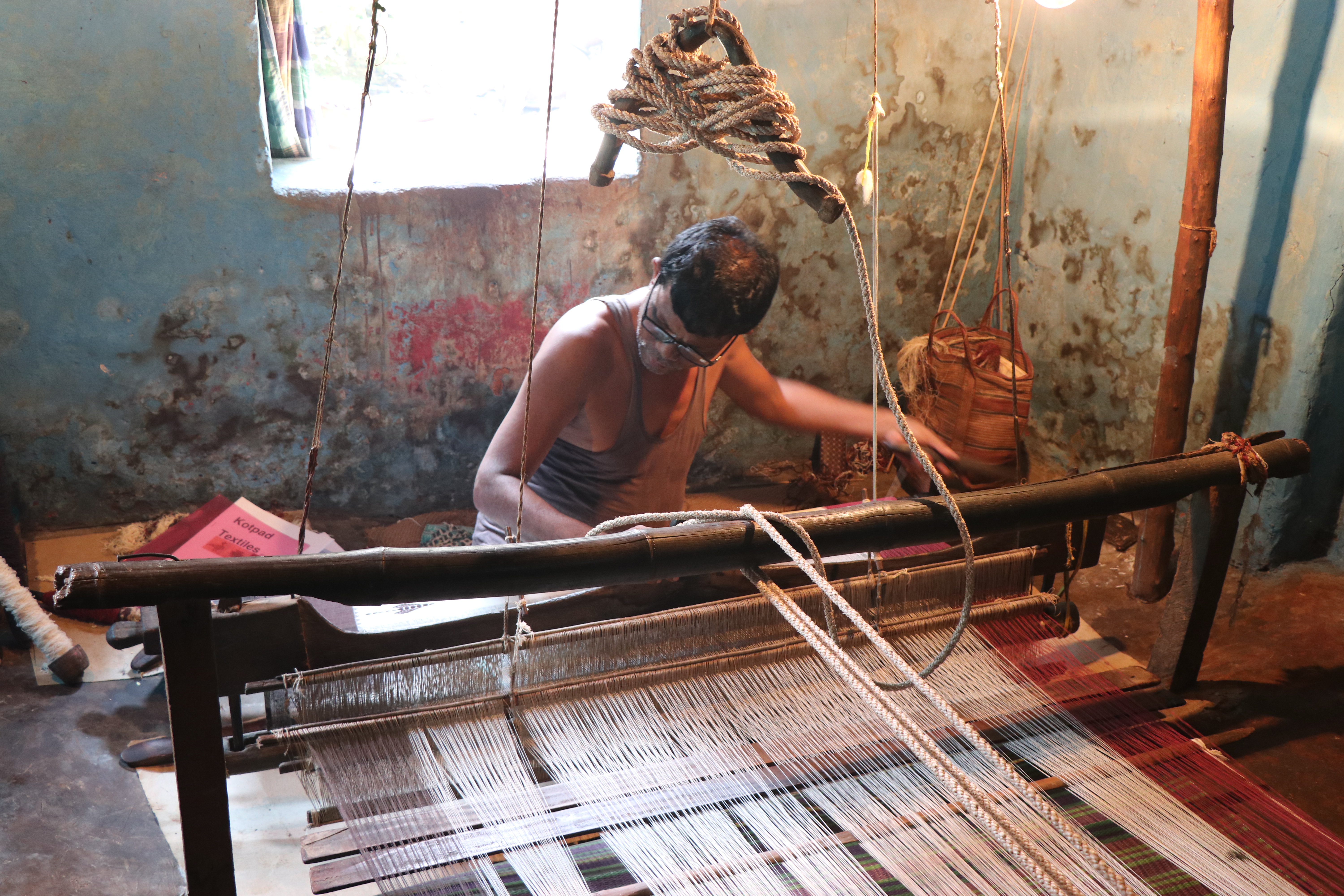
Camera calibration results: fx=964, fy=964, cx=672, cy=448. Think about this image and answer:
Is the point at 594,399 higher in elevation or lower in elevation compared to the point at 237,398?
higher

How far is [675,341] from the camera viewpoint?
2199mm

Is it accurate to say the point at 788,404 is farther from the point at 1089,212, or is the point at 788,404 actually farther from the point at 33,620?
→ the point at 33,620

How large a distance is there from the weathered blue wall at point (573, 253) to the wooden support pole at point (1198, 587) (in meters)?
1.44

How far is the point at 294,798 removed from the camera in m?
2.01

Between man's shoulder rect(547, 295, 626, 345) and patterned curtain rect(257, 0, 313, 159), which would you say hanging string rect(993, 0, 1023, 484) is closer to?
man's shoulder rect(547, 295, 626, 345)

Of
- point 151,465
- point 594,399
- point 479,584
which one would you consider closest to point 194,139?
point 151,465

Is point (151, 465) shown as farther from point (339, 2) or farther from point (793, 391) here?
point (793, 391)

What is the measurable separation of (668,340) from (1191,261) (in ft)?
5.90

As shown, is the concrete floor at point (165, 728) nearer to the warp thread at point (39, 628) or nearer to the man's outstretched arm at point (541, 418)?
the warp thread at point (39, 628)

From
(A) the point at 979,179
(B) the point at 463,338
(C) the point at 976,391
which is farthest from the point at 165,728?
(A) the point at 979,179

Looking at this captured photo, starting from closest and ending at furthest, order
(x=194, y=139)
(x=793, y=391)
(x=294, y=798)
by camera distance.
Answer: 1. (x=294, y=798)
2. (x=793, y=391)
3. (x=194, y=139)

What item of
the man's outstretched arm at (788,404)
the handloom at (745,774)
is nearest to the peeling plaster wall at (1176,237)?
the man's outstretched arm at (788,404)

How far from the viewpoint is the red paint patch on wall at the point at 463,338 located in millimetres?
3803

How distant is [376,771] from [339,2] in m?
3.58
